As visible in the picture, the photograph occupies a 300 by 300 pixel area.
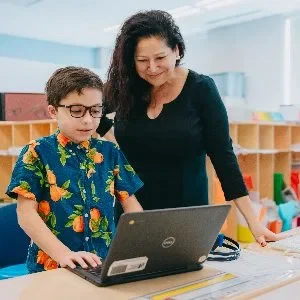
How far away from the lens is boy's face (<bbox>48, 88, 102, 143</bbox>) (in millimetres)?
1285

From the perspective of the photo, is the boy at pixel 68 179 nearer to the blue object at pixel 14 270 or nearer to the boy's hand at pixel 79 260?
the boy's hand at pixel 79 260

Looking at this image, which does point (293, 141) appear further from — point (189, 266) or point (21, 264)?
point (189, 266)

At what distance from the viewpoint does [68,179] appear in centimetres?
130

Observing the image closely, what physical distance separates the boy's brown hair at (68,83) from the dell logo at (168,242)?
50 centimetres

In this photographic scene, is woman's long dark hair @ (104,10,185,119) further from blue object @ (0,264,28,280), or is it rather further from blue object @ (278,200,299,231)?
blue object @ (278,200,299,231)

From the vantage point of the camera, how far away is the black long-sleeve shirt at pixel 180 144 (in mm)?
1638

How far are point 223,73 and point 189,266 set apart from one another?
6792 mm

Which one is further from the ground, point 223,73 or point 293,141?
point 223,73

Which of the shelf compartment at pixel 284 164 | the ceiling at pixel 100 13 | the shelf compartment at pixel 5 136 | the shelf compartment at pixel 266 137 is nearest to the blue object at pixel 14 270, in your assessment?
the shelf compartment at pixel 5 136

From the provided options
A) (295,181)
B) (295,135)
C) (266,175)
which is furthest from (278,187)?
(295,135)

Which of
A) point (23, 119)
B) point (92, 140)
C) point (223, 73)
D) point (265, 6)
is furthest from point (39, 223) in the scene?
point (223, 73)

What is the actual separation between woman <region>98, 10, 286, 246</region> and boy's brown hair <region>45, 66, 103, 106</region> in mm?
273

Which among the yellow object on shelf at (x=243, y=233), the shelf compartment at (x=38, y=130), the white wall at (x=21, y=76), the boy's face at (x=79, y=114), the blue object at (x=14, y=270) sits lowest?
the yellow object on shelf at (x=243, y=233)

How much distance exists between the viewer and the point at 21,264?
186cm
